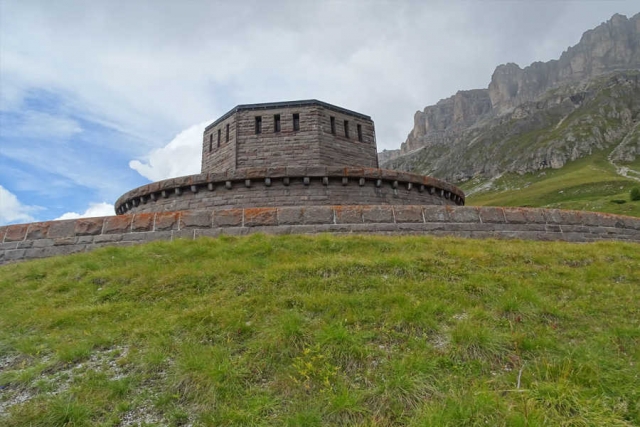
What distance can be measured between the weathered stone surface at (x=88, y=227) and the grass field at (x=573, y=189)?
138 feet

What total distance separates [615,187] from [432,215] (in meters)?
64.0

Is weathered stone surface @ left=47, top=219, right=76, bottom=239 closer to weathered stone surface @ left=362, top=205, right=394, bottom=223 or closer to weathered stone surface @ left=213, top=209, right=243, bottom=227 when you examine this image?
weathered stone surface @ left=213, top=209, right=243, bottom=227

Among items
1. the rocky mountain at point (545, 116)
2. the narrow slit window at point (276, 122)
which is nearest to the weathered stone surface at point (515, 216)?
the narrow slit window at point (276, 122)

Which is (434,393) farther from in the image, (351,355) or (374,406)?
(351,355)

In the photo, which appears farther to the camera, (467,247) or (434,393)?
(467,247)

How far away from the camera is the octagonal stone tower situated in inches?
456

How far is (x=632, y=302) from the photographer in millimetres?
4816

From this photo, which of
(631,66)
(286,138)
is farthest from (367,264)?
(631,66)

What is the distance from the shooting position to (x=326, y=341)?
3916 millimetres

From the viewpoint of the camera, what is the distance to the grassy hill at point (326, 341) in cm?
316

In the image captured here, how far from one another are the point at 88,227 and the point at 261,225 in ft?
11.7

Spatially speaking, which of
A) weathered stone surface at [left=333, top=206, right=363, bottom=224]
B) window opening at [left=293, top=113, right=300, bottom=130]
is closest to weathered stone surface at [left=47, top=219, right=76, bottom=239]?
weathered stone surface at [left=333, top=206, right=363, bottom=224]

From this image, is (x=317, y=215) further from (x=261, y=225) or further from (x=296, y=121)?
(x=296, y=121)

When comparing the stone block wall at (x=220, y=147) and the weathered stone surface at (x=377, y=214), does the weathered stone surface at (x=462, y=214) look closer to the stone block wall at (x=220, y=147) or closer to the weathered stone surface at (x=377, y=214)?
the weathered stone surface at (x=377, y=214)
